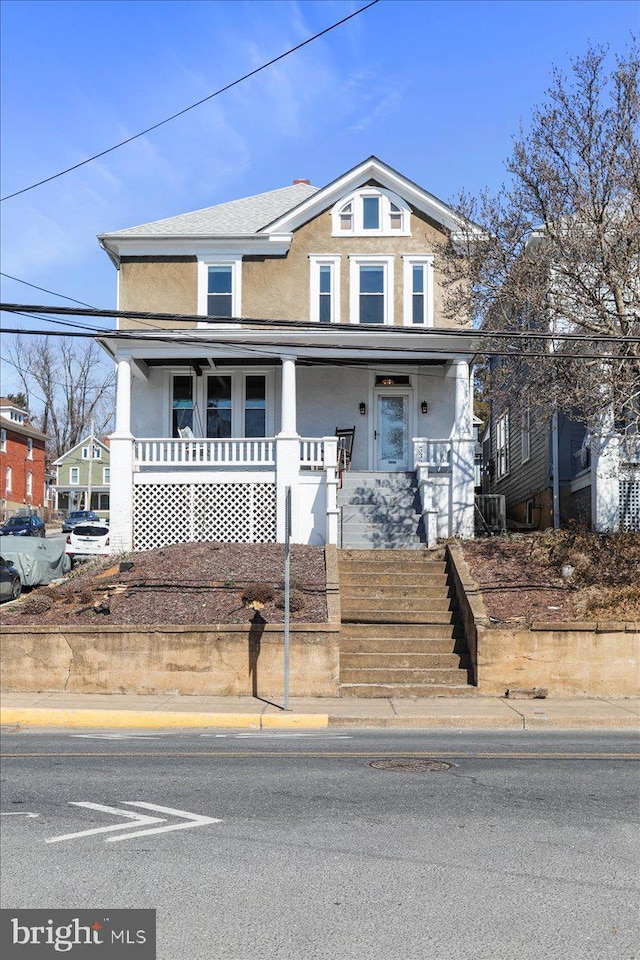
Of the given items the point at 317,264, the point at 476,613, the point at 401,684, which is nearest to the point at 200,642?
the point at 401,684

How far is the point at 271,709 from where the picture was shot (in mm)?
13469

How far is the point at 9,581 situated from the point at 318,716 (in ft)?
41.9

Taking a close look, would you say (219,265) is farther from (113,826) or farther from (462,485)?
(113,826)

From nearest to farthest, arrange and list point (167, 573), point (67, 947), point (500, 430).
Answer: point (67, 947) → point (167, 573) → point (500, 430)

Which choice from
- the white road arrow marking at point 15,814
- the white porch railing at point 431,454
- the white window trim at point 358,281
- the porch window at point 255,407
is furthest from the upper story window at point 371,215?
the white road arrow marking at point 15,814

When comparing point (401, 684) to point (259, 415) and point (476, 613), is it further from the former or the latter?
point (259, 415)

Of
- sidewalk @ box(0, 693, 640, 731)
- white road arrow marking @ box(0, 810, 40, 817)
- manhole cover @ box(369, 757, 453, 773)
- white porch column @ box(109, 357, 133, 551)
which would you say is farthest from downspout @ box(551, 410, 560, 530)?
white road arrow marking @ box(0, 810, 40, 817)

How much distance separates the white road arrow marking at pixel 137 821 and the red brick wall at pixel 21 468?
56.1m

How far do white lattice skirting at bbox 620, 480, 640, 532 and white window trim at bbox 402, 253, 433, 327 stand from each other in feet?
23.2

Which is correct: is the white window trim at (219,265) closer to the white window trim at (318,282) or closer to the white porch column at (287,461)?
the white window trim at (318,282)

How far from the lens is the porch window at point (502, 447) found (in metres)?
32.5

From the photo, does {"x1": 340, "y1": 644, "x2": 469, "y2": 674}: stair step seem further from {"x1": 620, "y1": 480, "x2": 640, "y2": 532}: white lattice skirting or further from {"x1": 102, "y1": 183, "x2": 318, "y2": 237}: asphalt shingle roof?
{"x1": 102, "y1": 183, "x2": 318, "y2": 237}: asphalt shingle roof

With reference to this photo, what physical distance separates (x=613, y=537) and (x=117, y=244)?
14587 mm

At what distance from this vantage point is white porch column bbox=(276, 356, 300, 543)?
22016 mm
